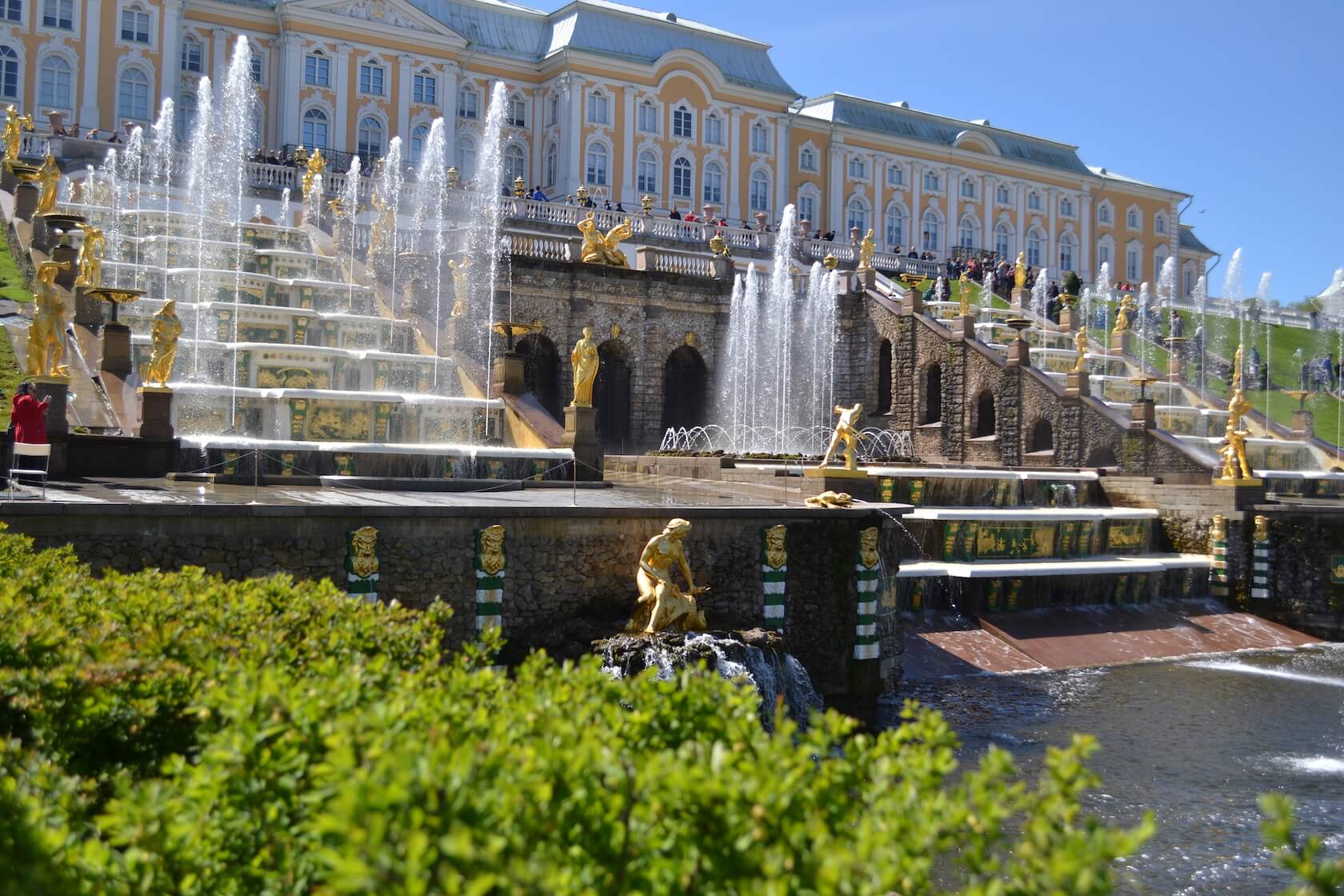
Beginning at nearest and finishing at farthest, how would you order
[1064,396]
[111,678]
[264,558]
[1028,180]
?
1. [111,678]
2. [264,558]
3. [1064,396]
4. [1028,180]

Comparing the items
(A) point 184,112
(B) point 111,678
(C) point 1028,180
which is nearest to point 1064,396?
(B) point 111,678

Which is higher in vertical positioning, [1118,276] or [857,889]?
[1118,276]

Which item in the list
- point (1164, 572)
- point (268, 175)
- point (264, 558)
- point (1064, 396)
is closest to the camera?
point (264, 558)

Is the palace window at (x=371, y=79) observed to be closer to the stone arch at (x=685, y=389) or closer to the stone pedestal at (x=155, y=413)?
the stone arch at (x=685, y=389)

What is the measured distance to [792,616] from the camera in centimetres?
1762

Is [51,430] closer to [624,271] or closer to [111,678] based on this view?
[111,678]

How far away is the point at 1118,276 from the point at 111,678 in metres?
77.5

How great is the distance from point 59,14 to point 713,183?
93.5ft

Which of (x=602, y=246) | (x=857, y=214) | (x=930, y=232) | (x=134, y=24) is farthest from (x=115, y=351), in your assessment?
(x=930, y=232)

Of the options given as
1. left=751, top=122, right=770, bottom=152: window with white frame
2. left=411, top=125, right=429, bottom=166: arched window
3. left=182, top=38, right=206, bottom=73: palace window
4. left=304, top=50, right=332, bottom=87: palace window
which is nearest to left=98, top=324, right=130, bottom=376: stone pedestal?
left=182, top=38, right=206, bottom=73: palace window

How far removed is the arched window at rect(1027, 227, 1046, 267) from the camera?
73.8 m

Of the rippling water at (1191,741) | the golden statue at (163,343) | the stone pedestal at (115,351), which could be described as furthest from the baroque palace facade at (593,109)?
the rippling water at (1191,741)

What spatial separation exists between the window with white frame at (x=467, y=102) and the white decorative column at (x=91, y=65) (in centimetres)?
1485

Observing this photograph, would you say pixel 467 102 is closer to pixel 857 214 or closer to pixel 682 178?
pixel 682 178
